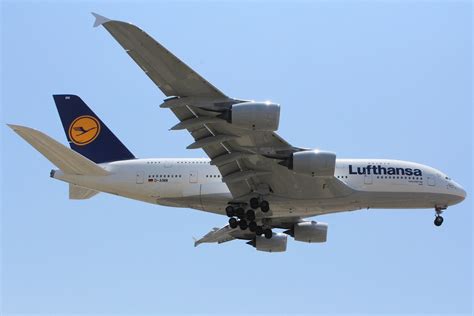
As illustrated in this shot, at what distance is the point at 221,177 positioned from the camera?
123ft

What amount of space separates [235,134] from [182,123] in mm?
2444

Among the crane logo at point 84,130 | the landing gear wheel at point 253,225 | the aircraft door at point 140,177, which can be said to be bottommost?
the landing gear wheel at point 253,225

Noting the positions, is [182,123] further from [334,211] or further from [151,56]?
[334,211]

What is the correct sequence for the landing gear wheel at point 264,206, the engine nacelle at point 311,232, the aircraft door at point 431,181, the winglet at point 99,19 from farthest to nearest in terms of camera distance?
the engine nacelle at point 311,232, the aircraft door at point 431,181, the landing gear wheel at point 264,206, the winglet at point 99,19

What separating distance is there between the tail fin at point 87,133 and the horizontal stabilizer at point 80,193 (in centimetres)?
159

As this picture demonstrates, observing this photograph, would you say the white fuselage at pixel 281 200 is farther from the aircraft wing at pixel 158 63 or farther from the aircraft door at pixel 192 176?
the aircraft wing at pixel 158 63

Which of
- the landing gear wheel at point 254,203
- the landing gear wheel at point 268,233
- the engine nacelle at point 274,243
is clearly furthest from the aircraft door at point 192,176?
the engine nacelle at point 274,243

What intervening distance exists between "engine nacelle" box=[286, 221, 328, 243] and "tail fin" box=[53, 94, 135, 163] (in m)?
9.24

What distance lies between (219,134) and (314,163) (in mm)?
4020

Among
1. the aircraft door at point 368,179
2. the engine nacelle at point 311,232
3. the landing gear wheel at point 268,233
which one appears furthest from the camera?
the engine nacelle at point 311,232

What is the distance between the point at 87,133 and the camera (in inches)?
1618

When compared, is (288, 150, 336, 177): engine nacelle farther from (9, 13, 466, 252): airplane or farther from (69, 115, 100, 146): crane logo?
(69, 115, 100, 146): crane logo

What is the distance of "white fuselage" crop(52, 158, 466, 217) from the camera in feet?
122

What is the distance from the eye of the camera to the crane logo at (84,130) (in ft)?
134
